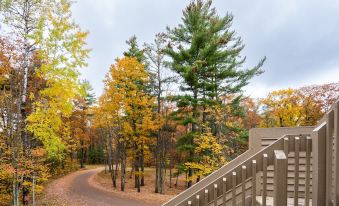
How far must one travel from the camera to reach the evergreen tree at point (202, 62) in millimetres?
15359

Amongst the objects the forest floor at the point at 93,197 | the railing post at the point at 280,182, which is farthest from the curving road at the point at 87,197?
the railing post at the point at 280,182

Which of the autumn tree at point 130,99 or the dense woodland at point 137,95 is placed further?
the autumn tree at point 130,99

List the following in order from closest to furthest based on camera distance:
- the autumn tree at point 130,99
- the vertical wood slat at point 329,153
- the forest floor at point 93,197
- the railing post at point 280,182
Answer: the vertical wood slat at point 329,153 < the railing post at point 280,182 < the forest floor at point 93,197 < the autumn tree at point 130,99

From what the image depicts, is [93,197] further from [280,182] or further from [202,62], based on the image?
[280,182]

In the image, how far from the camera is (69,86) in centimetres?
949

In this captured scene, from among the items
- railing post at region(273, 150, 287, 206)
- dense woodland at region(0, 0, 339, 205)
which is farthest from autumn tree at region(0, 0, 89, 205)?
railing post at region(273, 150, 287, 206)

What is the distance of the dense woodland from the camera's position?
9.30m

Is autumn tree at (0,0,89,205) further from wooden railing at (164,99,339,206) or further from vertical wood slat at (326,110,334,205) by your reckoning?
vertical wood slat at (326,110,334,205)

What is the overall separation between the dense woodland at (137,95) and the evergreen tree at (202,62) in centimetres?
7

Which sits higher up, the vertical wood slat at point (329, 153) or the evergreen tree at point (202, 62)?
the evergreen tree at point (202, 62)

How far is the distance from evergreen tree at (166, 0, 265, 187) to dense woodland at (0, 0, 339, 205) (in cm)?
7

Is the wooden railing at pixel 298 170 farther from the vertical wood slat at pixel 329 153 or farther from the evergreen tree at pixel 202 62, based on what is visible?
the evergreen tree at pixel 202 62

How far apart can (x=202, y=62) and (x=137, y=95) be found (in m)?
4.84

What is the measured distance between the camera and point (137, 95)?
16.5 meters
